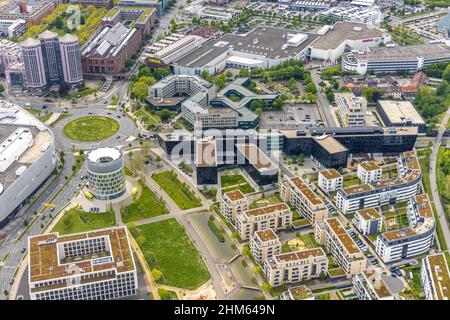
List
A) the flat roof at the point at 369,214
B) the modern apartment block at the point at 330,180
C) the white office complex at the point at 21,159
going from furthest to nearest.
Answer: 1. the modern apartment block at the point at 330,180
2. the white office complex at the point at 21,159
3. the flat roof at the point at 369,214

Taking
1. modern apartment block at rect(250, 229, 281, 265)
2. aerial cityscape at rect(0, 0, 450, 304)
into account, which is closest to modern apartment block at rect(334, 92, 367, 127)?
aerial cityscape at rect(0, 0, 450, 304)

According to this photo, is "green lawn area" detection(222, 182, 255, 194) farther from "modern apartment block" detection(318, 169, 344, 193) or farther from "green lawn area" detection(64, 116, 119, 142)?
"green lawn area" detection(64, 116, 119, 142)

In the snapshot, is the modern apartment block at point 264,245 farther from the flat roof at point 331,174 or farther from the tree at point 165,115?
the tree at point 165,115

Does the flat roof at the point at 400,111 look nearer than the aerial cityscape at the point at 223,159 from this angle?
No

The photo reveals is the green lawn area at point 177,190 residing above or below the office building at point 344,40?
below

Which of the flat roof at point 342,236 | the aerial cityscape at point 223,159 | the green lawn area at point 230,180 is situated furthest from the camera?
the green lawn area at point 230,180

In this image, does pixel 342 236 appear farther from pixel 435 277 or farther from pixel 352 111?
pixel 352 111

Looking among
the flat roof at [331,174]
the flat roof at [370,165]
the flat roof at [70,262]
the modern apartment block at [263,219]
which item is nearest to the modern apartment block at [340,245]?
the modern apartment block at [263,219]
